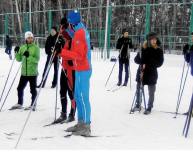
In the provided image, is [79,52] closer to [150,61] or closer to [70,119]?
[70,119]

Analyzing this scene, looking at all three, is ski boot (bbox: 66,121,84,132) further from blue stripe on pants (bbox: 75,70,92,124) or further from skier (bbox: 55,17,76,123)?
skier (bbox: 55,17,76,123)

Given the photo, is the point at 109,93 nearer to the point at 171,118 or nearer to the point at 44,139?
the point at 171,118

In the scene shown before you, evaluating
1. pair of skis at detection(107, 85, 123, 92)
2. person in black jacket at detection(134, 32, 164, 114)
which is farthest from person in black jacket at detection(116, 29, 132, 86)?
person in black jacket at detection(134, 32, 164, 114)

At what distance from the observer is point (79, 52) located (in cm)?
607

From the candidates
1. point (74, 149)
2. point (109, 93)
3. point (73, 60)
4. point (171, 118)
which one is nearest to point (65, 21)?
point (73, 60)

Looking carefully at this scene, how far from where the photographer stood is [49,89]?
1114cm

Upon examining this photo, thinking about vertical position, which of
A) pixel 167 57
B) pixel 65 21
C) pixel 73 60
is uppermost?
pixel 65 21

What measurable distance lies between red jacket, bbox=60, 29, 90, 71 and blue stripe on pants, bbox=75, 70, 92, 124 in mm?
90

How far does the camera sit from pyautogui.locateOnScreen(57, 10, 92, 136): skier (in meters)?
6.07

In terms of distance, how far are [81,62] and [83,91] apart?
0.42 m

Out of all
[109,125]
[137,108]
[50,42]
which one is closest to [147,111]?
[137,108]

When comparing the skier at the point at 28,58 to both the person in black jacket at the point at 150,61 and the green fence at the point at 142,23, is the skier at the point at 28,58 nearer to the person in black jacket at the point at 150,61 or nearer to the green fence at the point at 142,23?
the person in black jacket at the point at 150,61

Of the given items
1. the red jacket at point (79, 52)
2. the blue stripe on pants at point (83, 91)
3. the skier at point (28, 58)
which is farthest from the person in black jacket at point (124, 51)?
the red jacket at point (79, 52)

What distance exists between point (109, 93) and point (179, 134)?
14.0 feet
